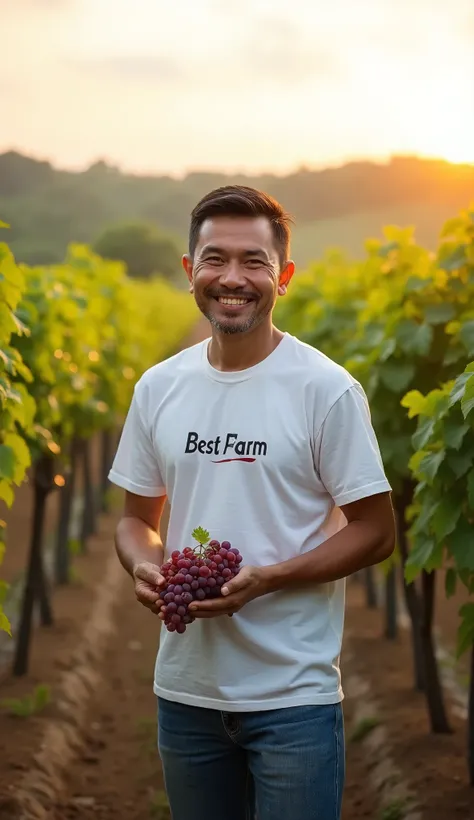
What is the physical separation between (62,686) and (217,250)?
5112mm

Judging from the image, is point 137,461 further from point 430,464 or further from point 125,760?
point 125,760

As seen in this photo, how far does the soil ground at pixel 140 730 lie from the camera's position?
5.53m

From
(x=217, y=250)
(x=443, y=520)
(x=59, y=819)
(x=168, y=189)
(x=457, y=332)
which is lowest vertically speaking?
(x=59, y=819)

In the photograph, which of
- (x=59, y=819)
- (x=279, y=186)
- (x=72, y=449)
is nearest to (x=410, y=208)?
(x=279, y=186)

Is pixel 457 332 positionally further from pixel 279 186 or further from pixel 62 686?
pixel 279 186

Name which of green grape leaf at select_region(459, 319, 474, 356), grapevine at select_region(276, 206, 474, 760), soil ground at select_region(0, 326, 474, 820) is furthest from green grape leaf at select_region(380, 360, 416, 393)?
soil ground at select_region(0, 326, 474, 820)

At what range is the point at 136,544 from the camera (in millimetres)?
3131

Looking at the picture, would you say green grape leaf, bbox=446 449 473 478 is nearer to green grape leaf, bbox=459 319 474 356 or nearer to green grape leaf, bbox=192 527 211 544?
green grape leaf, bbox=459 319 474 356

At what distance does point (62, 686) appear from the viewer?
7.36 m

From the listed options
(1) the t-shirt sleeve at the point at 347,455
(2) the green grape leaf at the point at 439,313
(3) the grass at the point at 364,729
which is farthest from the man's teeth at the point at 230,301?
(3) the grass at the point at 364,729

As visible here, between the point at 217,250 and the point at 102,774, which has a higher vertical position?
the point at 217,250

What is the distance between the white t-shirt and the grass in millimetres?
3909

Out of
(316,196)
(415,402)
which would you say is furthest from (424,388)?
(316,196)

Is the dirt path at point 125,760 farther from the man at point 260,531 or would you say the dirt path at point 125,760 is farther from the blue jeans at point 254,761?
the man at point 260,531
